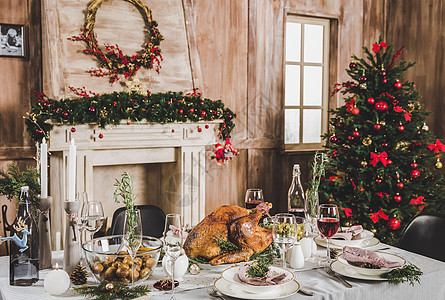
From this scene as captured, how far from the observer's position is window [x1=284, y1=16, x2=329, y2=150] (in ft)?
14.9

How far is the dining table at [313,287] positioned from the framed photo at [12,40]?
2042 millimetres

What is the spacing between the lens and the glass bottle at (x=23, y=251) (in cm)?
138

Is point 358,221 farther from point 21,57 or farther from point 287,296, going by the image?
point 21,57

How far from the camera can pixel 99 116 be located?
3.16 meters

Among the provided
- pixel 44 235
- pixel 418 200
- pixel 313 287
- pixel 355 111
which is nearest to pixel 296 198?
pixel 313 287

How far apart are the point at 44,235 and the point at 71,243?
11cm

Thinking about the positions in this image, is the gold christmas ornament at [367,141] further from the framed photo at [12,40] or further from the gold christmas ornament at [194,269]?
the framed photo at [12,40]

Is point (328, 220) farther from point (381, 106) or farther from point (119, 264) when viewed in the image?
point (381, 106)

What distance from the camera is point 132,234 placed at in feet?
4.42

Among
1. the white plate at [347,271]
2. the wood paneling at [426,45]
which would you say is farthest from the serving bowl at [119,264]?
the wood paneling at [426,45]

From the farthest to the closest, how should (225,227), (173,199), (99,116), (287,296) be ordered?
(173,199), (99,116), (225,227), (287,296)

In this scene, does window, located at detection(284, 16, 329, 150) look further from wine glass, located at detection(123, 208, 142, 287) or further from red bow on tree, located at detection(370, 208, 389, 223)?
wine glass, located at detection(123, 208, 142, 287)

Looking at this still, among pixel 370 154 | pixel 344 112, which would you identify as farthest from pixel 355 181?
pixel 344 112

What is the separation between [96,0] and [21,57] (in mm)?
697
